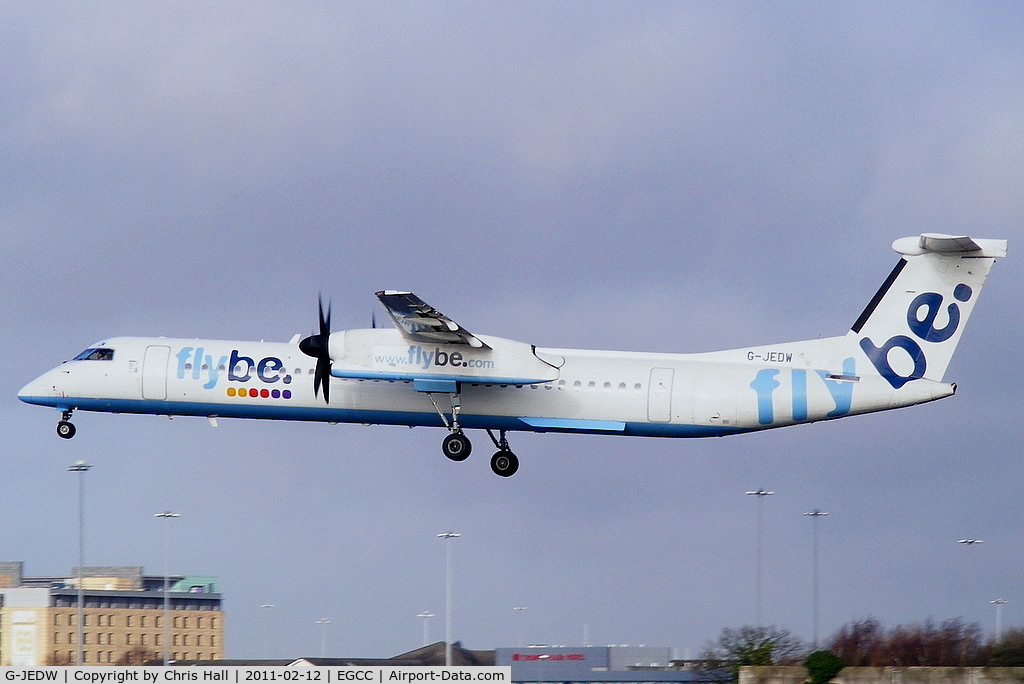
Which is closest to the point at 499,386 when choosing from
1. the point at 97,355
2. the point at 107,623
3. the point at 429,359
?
the point at 429,359

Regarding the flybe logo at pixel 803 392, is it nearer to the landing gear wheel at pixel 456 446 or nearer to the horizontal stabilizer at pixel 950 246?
the horizontal stabilizer at pixel 950 246

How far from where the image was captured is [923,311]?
28.6 metres

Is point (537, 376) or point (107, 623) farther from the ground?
point (537, 376)

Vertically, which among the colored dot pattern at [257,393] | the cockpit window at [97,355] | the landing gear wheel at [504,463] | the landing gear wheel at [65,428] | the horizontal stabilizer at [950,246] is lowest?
the landing gear wheel at [504,463]

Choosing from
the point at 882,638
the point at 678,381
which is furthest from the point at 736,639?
the point at 678,381

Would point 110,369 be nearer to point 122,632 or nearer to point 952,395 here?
point 952,395

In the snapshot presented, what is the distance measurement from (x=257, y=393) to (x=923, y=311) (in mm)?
14568

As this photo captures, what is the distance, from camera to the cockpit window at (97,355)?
31.4 metres

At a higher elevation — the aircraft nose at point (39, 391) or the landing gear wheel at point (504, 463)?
the aircraft nose at point (39, 391)

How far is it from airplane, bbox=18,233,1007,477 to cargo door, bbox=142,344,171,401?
31mm

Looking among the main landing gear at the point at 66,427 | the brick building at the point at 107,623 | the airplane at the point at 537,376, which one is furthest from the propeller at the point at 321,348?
the brick building at the point at 107,623

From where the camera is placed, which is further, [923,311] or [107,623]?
[107,623]

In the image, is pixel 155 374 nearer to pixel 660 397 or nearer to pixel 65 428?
pixel 65 428

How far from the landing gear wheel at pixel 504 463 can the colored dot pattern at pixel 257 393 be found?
4903 millimetres
